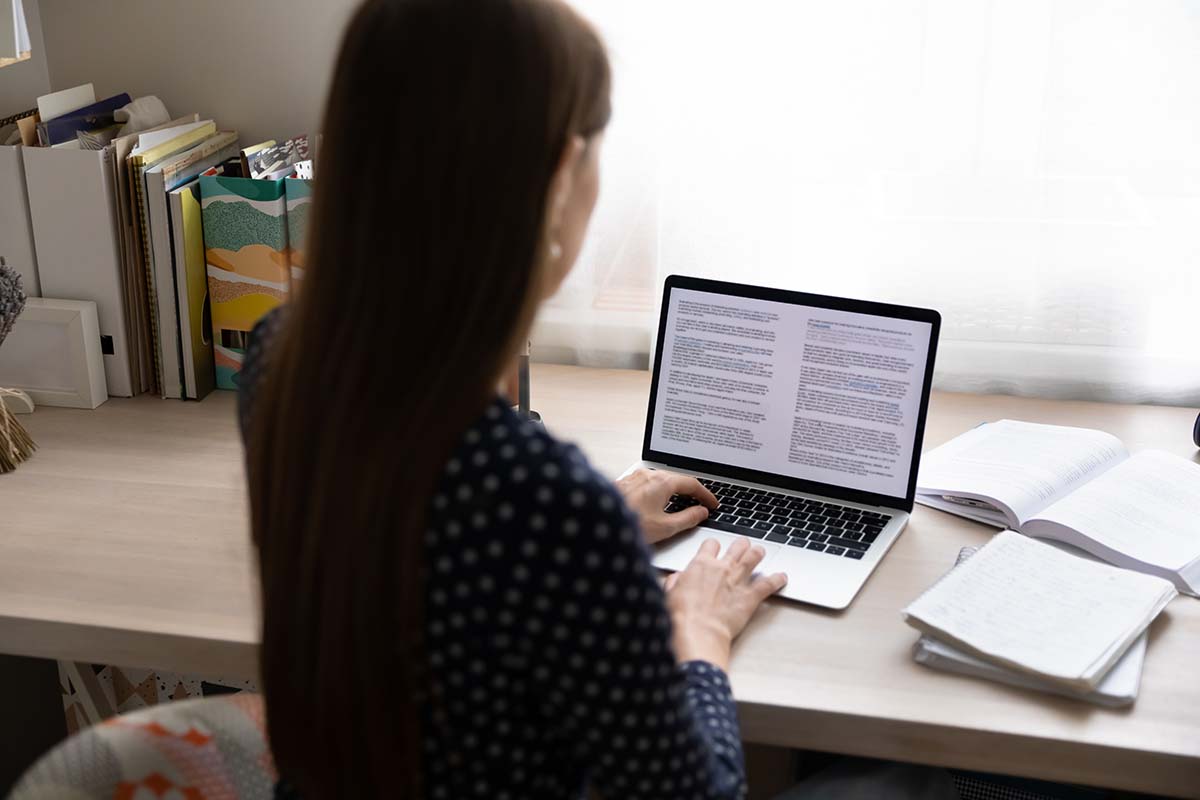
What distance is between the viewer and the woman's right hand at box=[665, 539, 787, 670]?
910 millimetres

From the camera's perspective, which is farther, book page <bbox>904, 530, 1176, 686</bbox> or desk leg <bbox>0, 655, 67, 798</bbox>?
desk leg <bbox>0, 655, 67, 798</bbox>

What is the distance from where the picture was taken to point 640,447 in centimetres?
136

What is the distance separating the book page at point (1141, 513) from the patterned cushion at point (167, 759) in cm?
75

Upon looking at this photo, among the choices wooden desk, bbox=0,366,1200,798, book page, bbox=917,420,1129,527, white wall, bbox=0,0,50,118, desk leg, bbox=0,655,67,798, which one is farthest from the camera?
white wall, bbox=0,0,50,118

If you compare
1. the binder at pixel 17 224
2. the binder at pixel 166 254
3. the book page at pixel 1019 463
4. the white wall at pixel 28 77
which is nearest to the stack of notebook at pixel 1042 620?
the book page at pixel 1019 463

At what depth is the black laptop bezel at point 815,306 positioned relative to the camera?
45.9 inches

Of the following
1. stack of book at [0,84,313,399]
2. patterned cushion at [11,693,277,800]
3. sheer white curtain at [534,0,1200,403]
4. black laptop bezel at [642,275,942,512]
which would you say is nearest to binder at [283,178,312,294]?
stack of book at [0,84,313,399]

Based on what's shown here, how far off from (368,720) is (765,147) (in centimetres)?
100

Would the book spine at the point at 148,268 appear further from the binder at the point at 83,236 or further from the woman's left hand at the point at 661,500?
the woman's left hand at the point at 661,500

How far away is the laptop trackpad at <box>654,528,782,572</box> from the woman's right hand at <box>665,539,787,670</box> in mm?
17

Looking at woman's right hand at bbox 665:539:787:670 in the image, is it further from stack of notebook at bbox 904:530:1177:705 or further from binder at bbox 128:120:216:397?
binder at bbox 128:120:216:397

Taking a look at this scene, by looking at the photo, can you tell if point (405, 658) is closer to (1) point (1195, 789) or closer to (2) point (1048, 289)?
(1) point (1195, 789)

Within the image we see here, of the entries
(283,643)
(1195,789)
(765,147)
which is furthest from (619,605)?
(765,147)

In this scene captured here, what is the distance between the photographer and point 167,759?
754 millimetres
